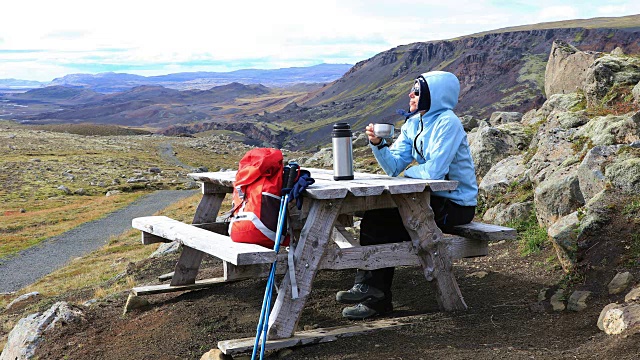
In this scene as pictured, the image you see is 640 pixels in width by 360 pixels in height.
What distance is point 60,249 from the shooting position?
25078 millimetres

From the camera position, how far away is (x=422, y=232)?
630 centimetres

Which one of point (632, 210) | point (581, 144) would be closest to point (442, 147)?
point (632, 210)

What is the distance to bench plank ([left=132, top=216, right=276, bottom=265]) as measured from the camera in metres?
5.41

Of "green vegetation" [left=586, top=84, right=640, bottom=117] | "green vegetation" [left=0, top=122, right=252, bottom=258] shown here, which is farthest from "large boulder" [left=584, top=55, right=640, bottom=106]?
"green vegetation" [left=0, top=122, right=252, bottom=258]

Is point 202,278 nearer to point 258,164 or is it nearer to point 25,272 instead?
point 258,164

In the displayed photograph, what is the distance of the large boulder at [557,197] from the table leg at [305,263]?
12.4 feet

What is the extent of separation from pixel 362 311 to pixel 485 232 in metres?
1.53

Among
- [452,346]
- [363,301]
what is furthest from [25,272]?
[452,346]

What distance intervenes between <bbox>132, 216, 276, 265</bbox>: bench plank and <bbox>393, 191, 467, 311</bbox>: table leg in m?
1.50

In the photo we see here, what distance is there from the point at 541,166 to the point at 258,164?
556 cm

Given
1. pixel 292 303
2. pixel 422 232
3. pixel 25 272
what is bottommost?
pixel 25 272

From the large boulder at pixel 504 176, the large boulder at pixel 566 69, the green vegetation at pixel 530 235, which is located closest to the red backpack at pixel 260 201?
the green vegetation at pixel 530 235

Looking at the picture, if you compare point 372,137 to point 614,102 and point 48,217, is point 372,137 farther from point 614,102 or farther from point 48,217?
point 48,217

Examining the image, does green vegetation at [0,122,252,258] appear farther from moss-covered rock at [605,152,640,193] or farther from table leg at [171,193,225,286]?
moss-covered rock at [605,152,640,193]
